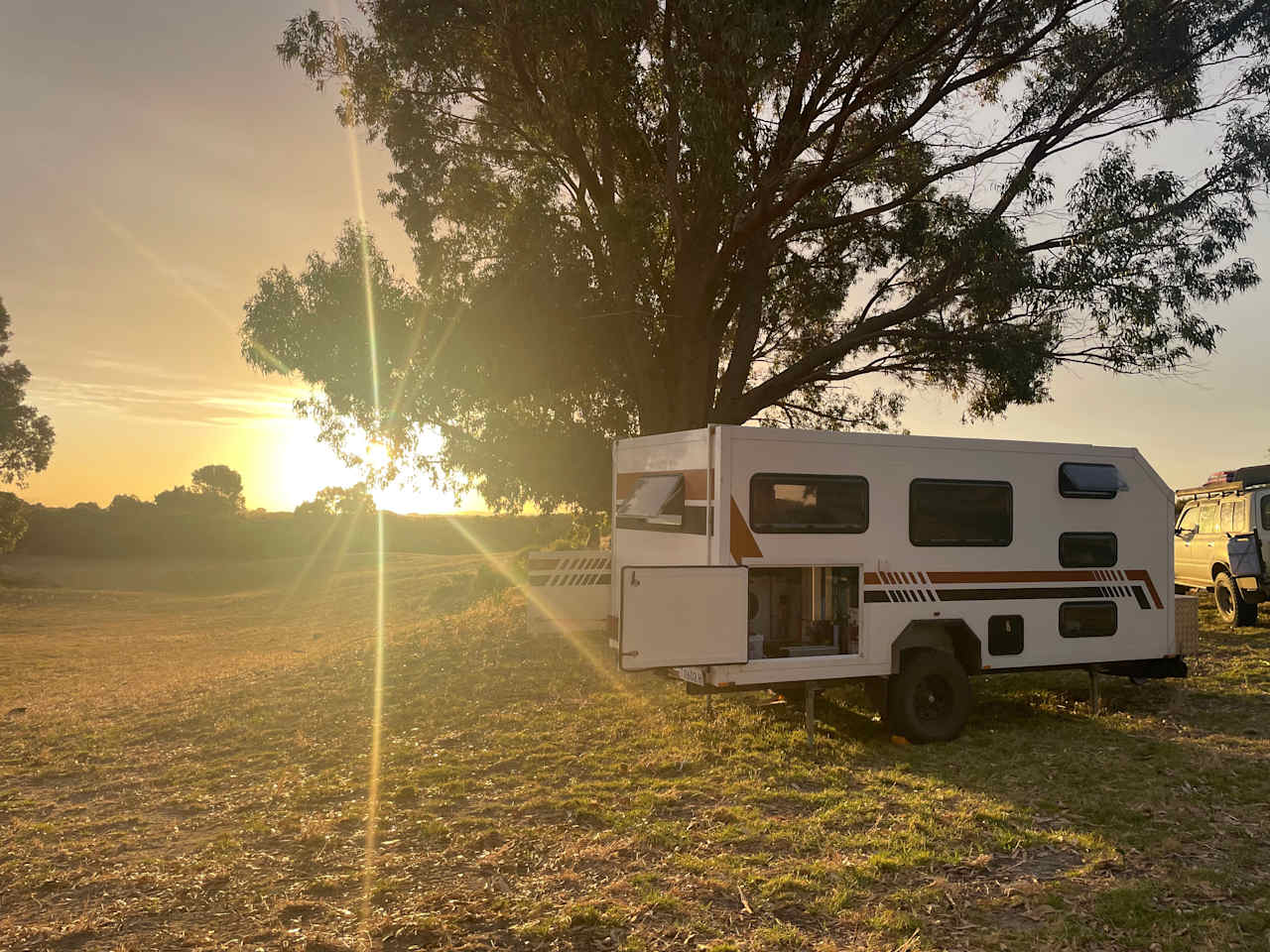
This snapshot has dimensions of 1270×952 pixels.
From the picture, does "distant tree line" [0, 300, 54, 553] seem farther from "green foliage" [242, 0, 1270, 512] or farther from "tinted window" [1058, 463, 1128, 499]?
"tinted window" [1058, 463, 1128, 499]

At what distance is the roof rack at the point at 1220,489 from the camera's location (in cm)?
1736

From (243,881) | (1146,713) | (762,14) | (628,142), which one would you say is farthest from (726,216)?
(243,881)

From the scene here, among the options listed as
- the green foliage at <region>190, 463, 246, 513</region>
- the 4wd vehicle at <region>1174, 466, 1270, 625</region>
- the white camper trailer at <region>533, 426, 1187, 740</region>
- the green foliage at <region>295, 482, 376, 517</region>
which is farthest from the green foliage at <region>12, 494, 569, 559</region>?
the white camper trailer at <region>533, 426, 1187, 740</region>

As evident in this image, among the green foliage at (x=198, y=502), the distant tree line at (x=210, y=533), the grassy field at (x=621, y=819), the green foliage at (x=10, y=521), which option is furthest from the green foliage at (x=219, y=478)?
the grassy field at (x=621, y=819)

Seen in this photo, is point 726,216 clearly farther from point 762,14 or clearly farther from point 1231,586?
point 1231,586

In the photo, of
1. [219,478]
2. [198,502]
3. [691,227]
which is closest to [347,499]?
[691,227]

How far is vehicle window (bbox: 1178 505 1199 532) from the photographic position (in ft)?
62.7

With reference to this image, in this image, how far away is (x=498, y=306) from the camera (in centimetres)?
1680

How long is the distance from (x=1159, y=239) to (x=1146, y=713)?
10.3m

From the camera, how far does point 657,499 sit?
31.3 feet

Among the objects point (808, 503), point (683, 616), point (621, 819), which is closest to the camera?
point (621, 819)

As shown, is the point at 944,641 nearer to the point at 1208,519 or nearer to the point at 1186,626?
the point at 1186,626

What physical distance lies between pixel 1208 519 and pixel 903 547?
41.1ft

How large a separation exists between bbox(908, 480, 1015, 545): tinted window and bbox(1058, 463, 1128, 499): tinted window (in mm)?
756
